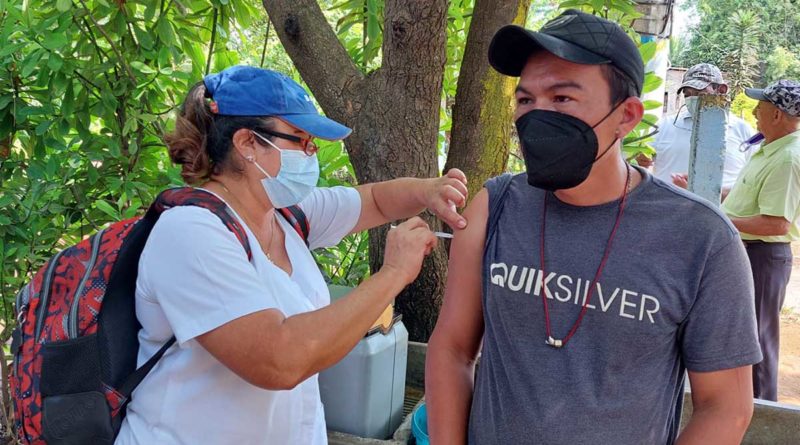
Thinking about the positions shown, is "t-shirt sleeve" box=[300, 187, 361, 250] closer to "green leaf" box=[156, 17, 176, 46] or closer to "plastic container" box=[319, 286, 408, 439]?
"plastic container" box=[319, 286, 408, 439]

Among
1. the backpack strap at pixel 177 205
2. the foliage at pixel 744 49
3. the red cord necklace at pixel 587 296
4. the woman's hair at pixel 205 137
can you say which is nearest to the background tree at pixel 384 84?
the woman's hair at pixel 205 137

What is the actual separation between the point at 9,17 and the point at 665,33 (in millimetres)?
4281

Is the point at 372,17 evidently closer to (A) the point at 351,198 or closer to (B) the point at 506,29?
(A) the point at 351,198

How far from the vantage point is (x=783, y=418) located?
310cm

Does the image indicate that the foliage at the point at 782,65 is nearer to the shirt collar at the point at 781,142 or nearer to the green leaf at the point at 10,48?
the shirt collar at the point at 781,142

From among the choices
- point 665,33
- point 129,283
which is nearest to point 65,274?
point 129,283

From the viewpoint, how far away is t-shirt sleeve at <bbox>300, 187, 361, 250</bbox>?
7.31 ft

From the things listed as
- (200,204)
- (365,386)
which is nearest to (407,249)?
(200,204)

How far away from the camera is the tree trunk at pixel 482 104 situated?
3.48 meters

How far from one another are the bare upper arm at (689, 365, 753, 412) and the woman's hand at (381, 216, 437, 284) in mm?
686

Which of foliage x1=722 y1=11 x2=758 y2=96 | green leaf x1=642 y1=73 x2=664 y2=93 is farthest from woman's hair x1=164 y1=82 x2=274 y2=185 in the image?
foliage x1=722 y1=11 x2=758 y2=96

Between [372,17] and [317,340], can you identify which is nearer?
[317,340]

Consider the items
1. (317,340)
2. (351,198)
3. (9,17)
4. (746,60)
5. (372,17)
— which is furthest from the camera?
(746,60)

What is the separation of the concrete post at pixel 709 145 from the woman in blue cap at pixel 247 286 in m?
1.65
